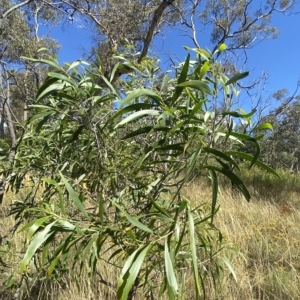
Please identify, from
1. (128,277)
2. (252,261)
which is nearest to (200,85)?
(128,277)

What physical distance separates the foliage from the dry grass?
A: 203 millimetres

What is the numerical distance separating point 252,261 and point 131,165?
5.93ft

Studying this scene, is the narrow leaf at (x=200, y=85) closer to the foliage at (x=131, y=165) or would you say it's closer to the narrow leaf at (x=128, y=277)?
the foliage at (x=131, y=165)

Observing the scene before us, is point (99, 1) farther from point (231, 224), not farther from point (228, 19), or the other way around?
point (231, 224)

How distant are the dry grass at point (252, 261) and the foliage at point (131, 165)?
203mm

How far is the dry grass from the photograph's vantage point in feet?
5.76

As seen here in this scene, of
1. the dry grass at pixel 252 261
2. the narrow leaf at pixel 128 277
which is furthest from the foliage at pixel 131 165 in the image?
the dry grass at pixel 252 261

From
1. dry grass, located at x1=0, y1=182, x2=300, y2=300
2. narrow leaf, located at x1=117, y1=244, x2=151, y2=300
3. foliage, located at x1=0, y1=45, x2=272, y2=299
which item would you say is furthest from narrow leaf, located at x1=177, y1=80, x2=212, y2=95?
dry grass, located at x1=0, y1=182, x2=300, y2=300

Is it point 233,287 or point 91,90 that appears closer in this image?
point 91,90

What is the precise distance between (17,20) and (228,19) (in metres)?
6.49

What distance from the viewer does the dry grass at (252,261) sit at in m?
1.75

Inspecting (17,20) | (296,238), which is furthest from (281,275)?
(17,20)

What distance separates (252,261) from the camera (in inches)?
94.4

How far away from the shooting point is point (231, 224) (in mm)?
3002
